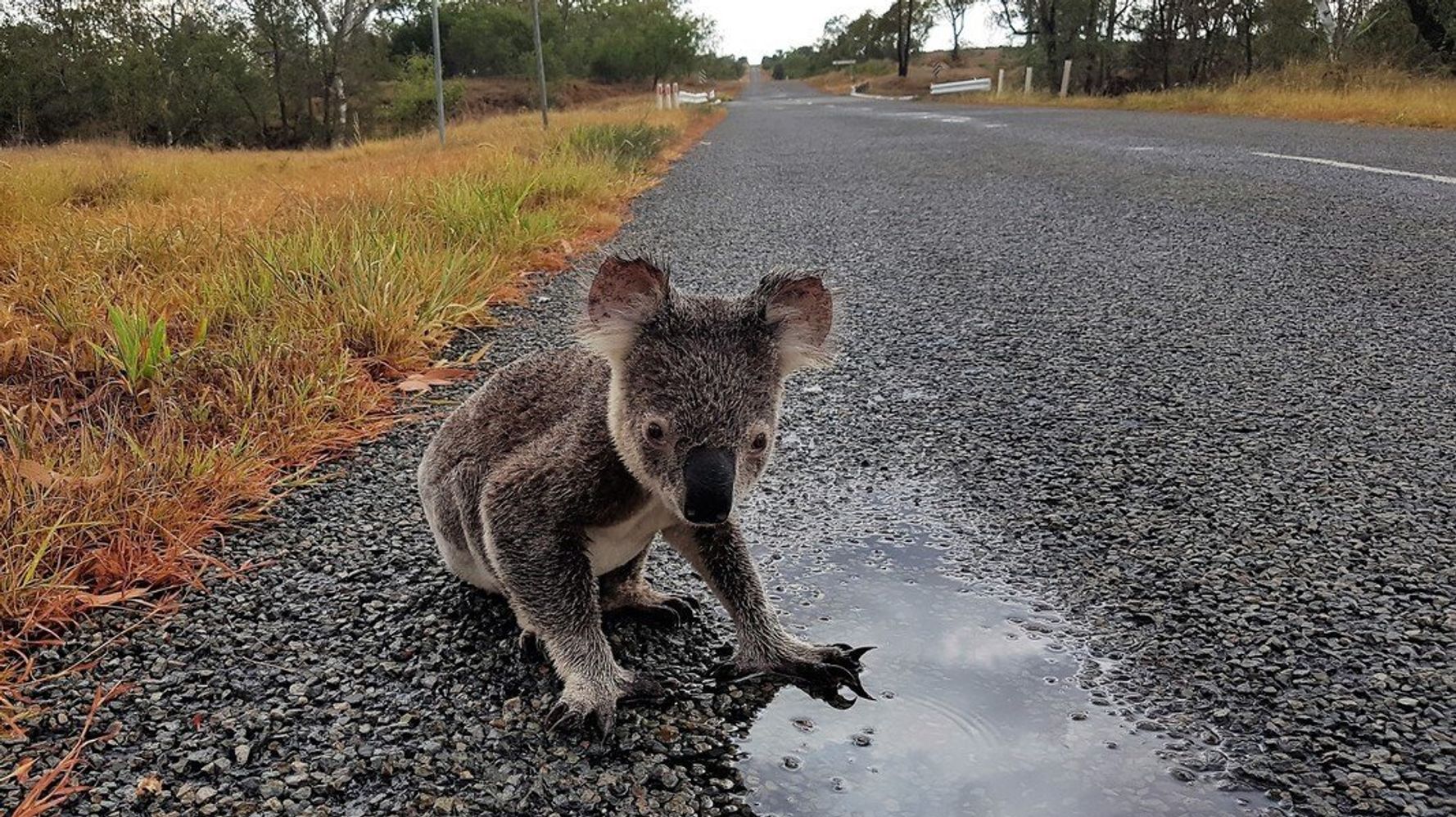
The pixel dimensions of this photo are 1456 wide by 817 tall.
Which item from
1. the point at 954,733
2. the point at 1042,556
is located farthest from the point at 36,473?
the point at 1042,556

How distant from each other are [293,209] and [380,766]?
5954 mm

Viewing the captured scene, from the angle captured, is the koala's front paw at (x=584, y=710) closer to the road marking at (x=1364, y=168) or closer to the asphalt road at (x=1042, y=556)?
the asphalt road at (x=1042, y=556)

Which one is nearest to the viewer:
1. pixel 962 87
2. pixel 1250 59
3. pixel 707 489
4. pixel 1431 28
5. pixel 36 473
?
pixel 707 489

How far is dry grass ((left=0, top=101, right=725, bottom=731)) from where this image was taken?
2473 mm

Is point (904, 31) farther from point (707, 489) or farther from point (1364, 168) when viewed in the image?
point (707, 489)

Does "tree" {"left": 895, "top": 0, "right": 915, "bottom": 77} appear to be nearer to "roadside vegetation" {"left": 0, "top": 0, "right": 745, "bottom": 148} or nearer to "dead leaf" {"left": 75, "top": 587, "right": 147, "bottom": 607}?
"roadside vegetation" {"left": 0, "top": 0, "right": 745, "bottom": 148}

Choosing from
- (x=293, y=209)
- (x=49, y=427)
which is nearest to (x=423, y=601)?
(x=49, y=427)

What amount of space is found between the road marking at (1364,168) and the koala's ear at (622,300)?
8792 millimetres

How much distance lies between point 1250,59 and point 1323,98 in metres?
10.2

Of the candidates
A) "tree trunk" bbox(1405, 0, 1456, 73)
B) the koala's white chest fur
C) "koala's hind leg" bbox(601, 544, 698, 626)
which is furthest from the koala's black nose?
"tree trunk" bbox(1405, 0, 1456, 73)

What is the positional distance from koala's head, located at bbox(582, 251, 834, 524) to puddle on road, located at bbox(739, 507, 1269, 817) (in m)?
0.47

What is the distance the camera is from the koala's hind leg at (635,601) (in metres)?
2.43

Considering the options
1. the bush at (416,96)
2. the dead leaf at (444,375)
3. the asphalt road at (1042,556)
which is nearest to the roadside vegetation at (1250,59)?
the asphalt road at (1042,556)

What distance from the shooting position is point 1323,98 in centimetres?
1766
